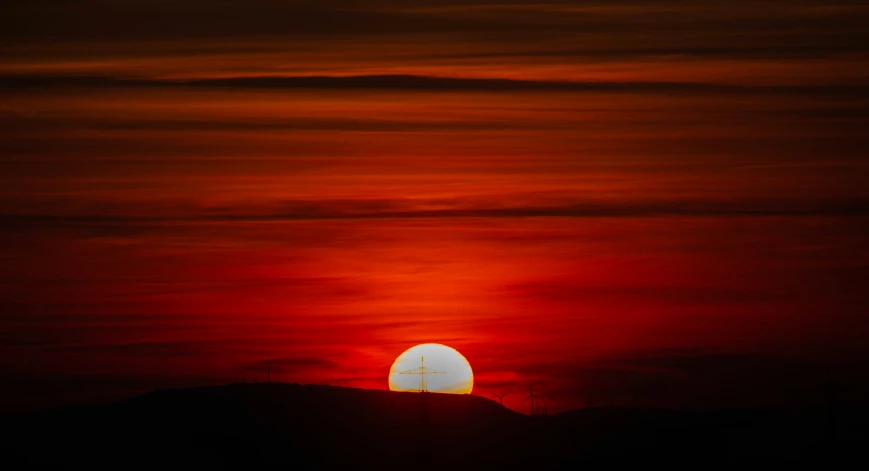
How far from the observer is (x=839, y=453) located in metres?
53.3

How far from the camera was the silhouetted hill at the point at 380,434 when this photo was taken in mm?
54469

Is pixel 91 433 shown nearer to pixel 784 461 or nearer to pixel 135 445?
pixel 135 445

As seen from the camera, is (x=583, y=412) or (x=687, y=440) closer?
(x=687, y=440)

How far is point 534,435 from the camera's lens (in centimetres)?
5909

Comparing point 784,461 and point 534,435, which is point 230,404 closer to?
point 534,435

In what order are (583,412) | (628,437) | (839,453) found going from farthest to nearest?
(583,412) → (628,437) → (839,453)

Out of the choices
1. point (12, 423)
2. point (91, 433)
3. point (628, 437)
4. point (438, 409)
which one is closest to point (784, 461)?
point (628, 437)

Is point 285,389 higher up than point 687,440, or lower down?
higher up

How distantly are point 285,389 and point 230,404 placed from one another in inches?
114

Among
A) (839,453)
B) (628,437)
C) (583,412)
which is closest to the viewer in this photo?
(839,453)

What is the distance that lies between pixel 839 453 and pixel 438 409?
17.0m

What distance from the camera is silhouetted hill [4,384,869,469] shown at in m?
54.5

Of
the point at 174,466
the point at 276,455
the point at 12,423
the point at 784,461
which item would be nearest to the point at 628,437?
the point at 784,461

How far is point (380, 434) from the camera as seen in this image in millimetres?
59156
